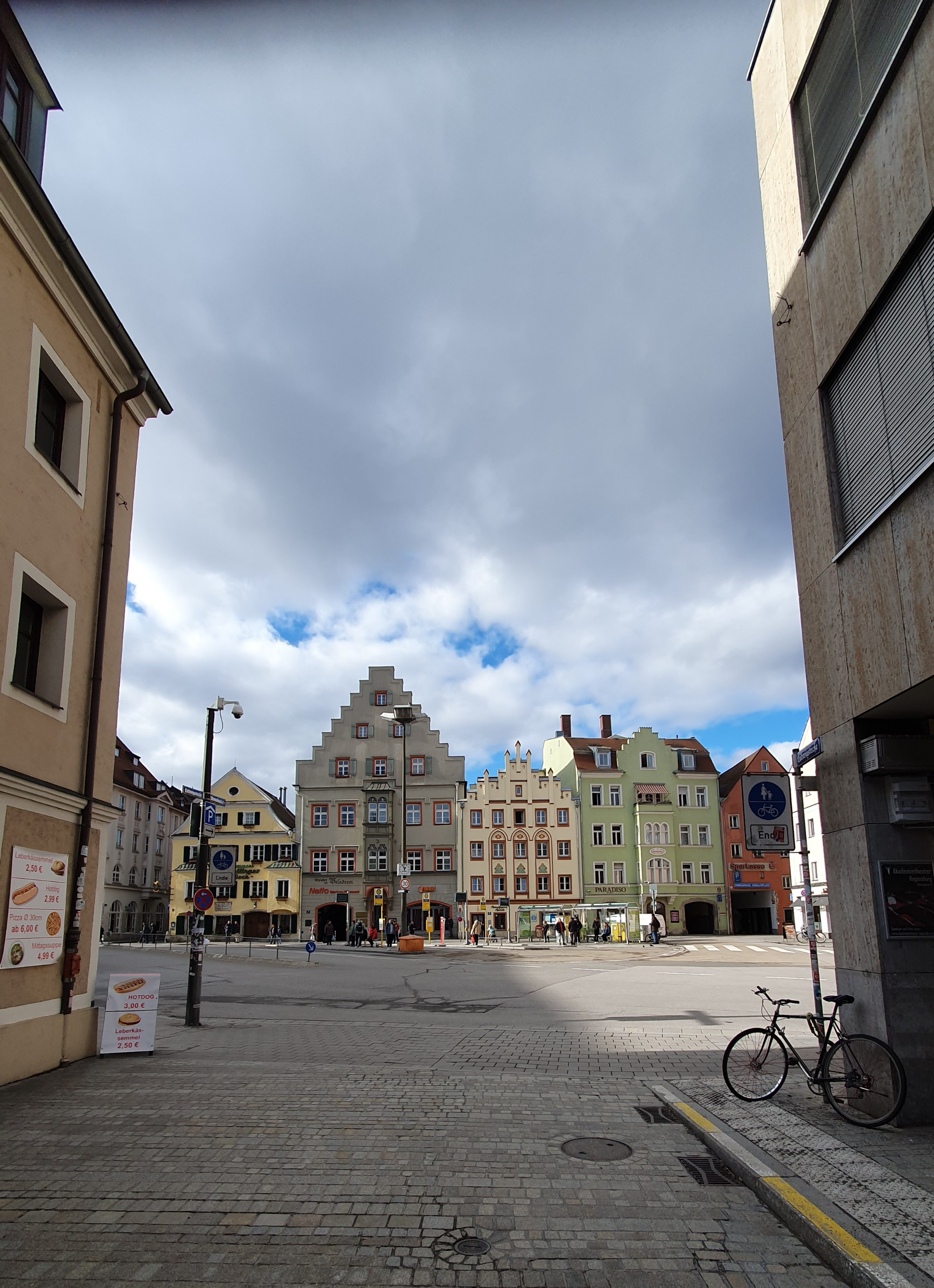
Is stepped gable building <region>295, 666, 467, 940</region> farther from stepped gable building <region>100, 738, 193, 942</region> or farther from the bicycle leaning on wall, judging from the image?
the bicycle leaning on wall

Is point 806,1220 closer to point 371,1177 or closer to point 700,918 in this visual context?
point 371,1177

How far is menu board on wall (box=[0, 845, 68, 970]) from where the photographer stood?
10664 mm

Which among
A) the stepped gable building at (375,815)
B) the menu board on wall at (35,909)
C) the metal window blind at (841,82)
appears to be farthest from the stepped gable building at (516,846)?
the metal window blind at (841,82)

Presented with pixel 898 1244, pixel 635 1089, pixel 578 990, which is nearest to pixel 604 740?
pixel 578 990

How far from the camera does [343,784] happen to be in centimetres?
6425

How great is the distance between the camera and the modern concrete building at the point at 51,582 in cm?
1081

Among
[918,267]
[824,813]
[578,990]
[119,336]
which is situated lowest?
[578,990]

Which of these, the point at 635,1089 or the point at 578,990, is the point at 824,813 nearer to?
the point at 635,1089

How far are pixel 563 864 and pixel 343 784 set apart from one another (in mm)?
16402

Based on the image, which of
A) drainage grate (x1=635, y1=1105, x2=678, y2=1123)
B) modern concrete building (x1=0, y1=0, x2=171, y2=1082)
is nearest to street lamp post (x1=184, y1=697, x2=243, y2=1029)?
modern concrete building (x1=0, y1=0, x2=171, y2=1082)

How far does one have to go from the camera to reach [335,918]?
204 ft

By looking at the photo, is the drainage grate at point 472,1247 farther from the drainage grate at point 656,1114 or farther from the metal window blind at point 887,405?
the metal window blind at point 887,405

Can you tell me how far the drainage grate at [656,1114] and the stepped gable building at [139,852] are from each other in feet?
187

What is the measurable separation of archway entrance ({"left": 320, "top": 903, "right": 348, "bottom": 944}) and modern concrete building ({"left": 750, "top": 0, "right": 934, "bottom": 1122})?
56.6m
